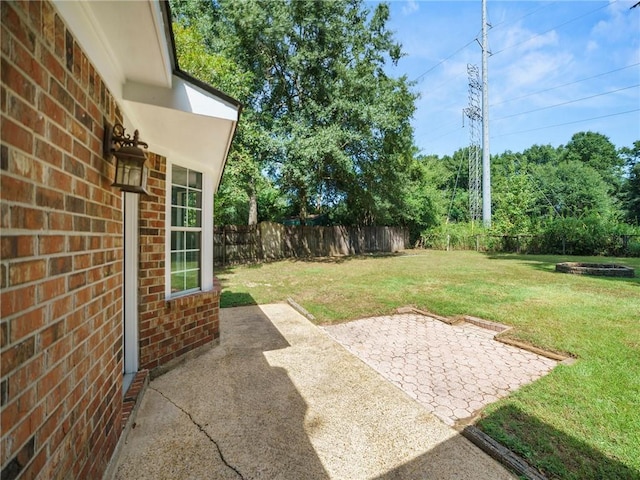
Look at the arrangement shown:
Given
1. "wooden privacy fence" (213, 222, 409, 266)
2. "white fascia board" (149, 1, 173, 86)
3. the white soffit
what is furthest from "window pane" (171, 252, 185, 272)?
"wooden privacy fence" (213, 222, 409, 266)

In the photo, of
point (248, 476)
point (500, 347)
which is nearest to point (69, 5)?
point (248, 476)

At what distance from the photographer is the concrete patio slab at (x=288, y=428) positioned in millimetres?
2051

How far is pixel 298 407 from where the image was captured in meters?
2.77

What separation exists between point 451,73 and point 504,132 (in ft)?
29.0

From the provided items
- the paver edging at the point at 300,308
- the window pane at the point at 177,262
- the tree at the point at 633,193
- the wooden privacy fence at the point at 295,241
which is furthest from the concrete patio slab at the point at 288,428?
the tree at the point at 633,193

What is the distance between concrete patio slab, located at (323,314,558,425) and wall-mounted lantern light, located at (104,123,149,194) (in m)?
3.03

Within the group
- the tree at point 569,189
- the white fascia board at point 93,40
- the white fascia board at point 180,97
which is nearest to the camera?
the white fascia board at point 93,40

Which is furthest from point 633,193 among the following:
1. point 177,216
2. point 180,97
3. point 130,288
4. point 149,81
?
point 130,288

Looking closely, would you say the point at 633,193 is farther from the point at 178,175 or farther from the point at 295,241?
the point at 178,175

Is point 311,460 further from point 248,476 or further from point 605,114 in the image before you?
point 605,114

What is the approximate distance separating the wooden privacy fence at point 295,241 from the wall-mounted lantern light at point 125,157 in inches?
441

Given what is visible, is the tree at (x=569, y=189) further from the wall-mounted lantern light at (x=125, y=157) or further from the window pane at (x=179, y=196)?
the wall-mounted lantern light at (x=125, y=157)

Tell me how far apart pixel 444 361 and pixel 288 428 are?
221 centimetres

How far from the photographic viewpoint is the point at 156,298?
3.29 metres
